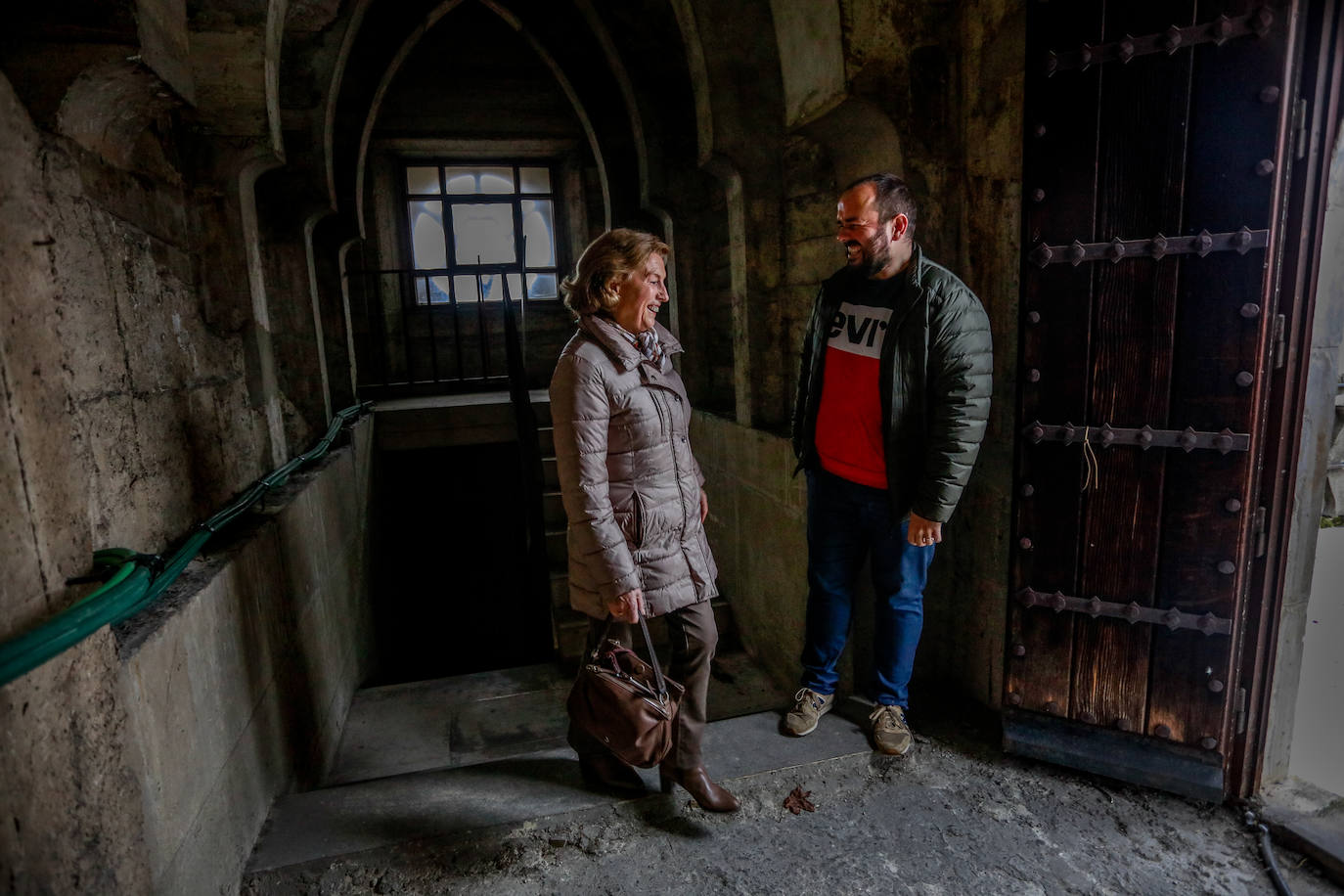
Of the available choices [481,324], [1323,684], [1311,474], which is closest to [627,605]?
[1311,474]

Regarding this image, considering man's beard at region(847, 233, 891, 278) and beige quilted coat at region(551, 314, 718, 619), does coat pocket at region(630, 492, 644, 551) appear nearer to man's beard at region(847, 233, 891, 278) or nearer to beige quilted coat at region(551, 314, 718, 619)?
beige quilted coat at region(551, 314, 718, 619)

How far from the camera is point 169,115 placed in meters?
2.76

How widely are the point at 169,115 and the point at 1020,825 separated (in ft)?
12.4

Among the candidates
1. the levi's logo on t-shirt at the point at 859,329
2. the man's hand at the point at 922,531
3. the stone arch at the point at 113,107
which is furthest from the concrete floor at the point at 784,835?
the stone arch at the point at 113,107

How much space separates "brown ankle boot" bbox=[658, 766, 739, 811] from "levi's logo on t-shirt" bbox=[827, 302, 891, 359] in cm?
141

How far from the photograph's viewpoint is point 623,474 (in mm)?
2115

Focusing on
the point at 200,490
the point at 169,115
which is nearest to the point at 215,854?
the point at 200,490

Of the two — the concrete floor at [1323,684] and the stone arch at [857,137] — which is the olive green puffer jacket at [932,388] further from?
the concrete floor at [1323,684]

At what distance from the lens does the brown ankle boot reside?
7.43ft

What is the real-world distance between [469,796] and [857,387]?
1.82 metres

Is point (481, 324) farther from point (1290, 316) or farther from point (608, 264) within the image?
point (1290, 316)

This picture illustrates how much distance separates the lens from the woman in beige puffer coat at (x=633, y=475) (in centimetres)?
202

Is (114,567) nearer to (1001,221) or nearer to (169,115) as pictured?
(169,115)

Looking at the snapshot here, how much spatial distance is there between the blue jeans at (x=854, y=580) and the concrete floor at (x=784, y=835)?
0.28 metres
